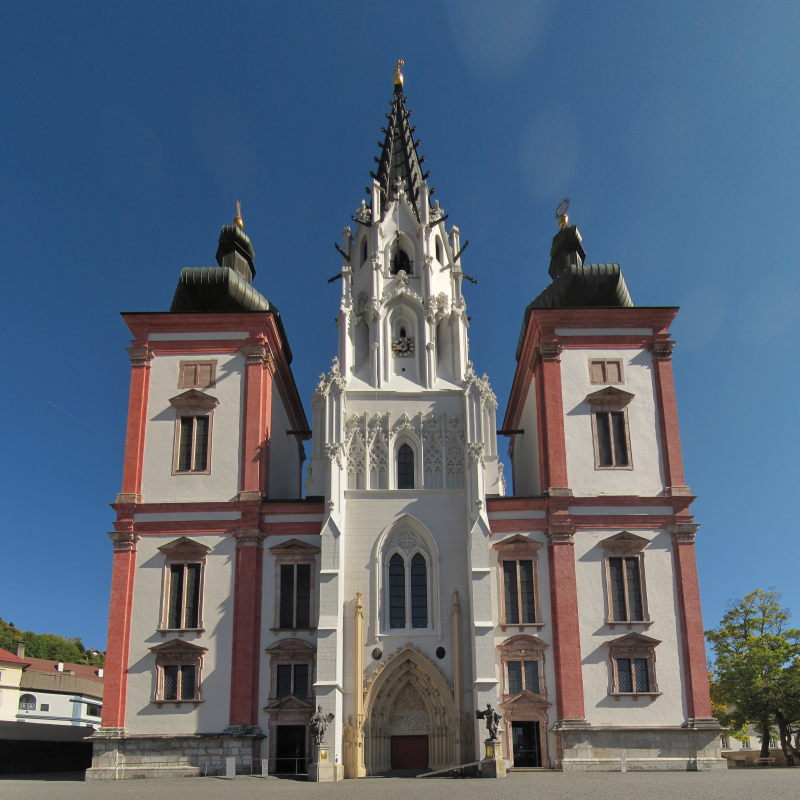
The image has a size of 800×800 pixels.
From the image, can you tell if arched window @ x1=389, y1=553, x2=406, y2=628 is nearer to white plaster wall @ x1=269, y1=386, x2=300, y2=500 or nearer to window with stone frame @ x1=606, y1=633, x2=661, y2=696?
white plaster wall @ x1=269, y1=386, x2=300, y2=500

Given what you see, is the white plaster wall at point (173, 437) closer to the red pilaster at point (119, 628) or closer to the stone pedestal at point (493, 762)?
the red pilaster at point (119, 628)

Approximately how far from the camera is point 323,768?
29219 millimetres

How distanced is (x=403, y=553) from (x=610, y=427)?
10.3 m

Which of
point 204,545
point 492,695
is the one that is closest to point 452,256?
point 204,545

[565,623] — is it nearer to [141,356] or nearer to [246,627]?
[246,627]

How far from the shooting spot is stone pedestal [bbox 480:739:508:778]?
28.5 metres

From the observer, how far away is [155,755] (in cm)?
3112

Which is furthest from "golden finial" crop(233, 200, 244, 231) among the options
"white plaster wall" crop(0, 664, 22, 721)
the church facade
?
"white plaster wall" crop(0, 664, 22, 721)

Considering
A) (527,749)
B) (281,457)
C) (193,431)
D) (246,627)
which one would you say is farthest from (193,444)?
(527,749)

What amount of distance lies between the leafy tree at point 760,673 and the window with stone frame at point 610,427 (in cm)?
1431

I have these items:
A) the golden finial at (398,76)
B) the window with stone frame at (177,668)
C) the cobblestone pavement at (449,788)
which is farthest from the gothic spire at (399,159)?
the cobblestone pavement at (449,788)

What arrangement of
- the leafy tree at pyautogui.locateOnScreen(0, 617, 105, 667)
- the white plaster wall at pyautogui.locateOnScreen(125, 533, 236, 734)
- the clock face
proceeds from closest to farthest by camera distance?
the white plaster wall at pyautogui.locateOnScreen(125, 533, 236, 734), the clock face, the leafy tree at pyautogui.locateOnScreen(0, 617, 105, 667)

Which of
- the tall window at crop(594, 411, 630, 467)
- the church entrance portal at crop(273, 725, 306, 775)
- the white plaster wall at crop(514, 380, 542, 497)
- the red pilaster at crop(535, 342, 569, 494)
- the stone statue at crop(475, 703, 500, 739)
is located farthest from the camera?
the white plaster wall at crop(514, 380, 542, 497)

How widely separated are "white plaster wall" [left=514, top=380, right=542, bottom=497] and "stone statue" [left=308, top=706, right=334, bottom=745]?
1305 centimetres
